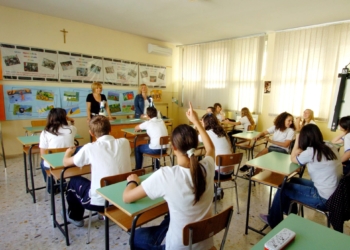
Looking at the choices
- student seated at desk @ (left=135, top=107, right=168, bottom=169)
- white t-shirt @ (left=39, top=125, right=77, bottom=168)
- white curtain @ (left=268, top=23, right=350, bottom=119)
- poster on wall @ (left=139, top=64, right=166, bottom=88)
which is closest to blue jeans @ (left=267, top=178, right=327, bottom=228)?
student seated at desk @ (left=135, top=107, right=168, bottom=169)

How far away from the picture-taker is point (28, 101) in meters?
4.45

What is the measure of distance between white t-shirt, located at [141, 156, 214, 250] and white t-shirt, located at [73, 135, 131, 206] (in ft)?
2.16

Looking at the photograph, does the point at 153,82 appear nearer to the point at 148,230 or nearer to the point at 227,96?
the point at 227,96

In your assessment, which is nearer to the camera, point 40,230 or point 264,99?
point 40,230

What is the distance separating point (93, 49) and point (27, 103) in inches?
74.1

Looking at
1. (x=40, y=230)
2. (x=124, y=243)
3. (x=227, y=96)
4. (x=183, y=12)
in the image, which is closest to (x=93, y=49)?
(x=183, y=12)

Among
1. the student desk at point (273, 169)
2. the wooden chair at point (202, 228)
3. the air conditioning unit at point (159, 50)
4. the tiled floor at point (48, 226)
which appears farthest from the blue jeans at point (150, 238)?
the air conditioning unit at point (159, 50)

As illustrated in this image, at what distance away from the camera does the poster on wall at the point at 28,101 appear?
14.0 feet

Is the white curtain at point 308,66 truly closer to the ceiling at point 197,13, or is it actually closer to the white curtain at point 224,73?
the ceiling at point 197,13

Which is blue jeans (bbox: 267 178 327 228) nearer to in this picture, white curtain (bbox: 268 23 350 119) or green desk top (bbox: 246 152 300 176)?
green desk top (bbox: 246 152 300 176)

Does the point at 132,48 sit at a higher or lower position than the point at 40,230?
higher

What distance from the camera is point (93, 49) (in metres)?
5.20

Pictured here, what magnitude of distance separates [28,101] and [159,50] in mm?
3608

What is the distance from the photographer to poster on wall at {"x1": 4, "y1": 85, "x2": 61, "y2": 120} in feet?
14.0
